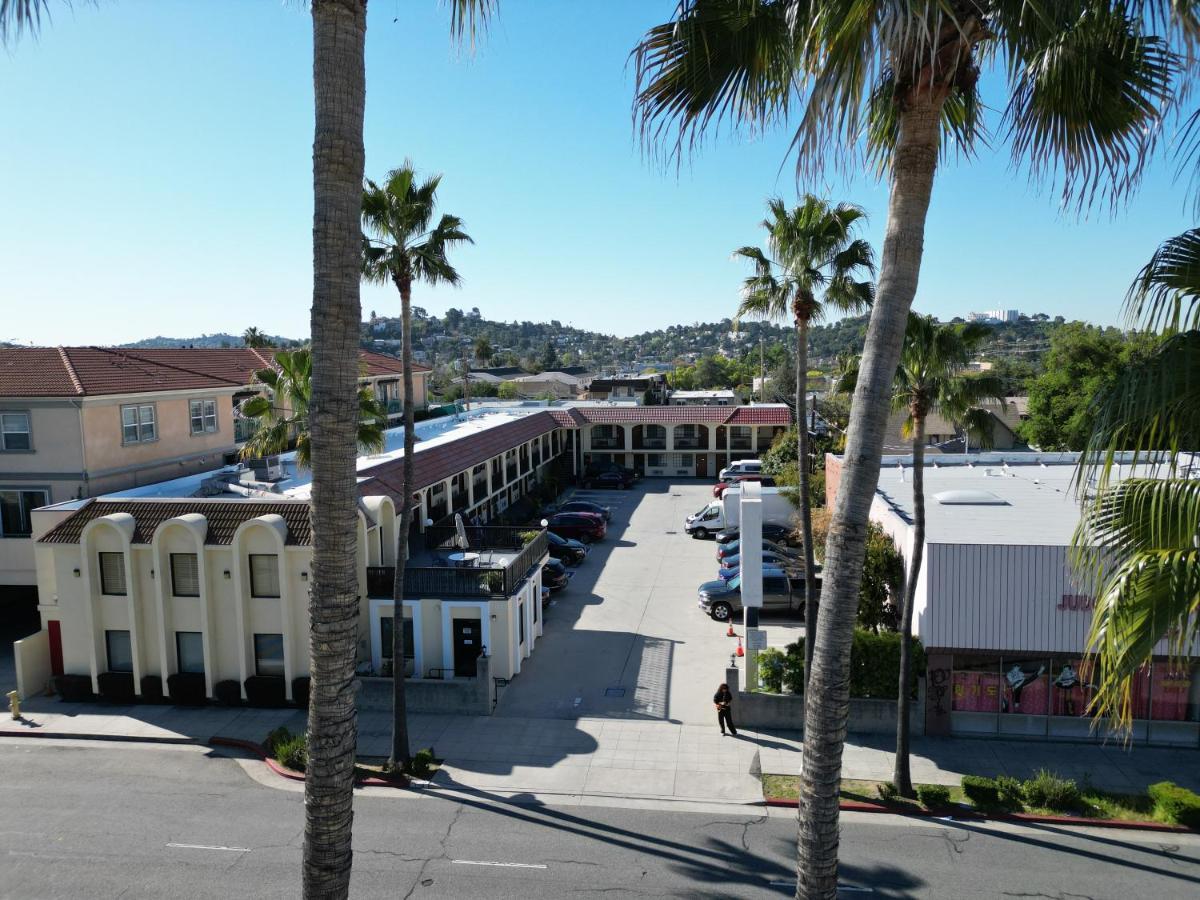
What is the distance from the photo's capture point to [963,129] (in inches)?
Result: 309

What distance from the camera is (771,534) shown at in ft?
115

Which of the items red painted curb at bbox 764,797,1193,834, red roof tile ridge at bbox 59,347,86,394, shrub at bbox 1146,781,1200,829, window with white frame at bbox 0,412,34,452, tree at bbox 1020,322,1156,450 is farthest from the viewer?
tree at bbox 1020,322,1156,450

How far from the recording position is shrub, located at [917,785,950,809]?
15891 mm

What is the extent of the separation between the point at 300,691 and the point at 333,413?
1714cm

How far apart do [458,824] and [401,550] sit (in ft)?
17.6

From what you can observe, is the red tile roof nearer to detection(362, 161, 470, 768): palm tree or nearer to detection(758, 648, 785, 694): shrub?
detection(362, 161, 470, 768): palm tree

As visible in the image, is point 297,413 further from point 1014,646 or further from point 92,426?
point 1014,646

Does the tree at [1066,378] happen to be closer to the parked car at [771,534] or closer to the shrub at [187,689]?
the parked car at [771,534]

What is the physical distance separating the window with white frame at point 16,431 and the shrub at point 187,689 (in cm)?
885

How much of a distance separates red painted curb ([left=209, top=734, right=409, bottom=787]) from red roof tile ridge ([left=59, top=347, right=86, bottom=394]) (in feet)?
37.5

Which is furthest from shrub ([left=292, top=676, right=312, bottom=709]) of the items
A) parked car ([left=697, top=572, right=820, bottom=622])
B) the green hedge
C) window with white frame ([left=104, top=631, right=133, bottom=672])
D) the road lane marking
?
parked car ([left=697, top=572, right=820, bottom=622])

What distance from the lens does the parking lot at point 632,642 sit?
21.2 meters

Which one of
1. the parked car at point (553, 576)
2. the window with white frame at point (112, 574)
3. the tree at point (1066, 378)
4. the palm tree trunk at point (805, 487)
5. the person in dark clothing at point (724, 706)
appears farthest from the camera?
the tree at point (1066, 378)

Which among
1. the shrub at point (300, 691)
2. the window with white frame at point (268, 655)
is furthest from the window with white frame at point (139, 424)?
the shrub at point (300, 691)
